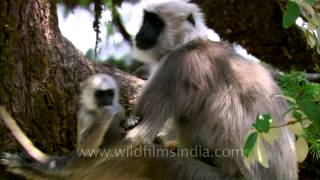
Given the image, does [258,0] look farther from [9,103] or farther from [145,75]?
[9,103]

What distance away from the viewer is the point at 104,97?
12.9 ft

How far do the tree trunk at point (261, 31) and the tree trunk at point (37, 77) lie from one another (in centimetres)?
350

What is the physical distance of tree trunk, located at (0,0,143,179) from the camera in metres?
3.72

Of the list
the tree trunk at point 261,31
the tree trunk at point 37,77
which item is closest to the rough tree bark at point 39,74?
the tree trunk at point 37,77

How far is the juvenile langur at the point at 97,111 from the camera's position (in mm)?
3695

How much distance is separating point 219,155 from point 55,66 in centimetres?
119

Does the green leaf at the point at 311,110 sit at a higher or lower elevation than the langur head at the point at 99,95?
higher

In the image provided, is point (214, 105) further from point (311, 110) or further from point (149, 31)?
point (311, 110)

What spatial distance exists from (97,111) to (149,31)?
675 millimetres

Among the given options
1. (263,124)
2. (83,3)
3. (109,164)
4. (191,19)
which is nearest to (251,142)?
(263,124)

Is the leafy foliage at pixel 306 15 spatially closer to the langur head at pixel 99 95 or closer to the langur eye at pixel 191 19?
the langur eye at pixel 191 19

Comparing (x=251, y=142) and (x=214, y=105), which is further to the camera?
(x=214, y=105)

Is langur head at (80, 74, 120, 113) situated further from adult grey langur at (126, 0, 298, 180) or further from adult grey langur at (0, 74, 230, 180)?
adult grey langur at (126, 0, 298, 180)

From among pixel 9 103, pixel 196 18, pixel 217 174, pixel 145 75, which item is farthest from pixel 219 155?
pixel 145 75
